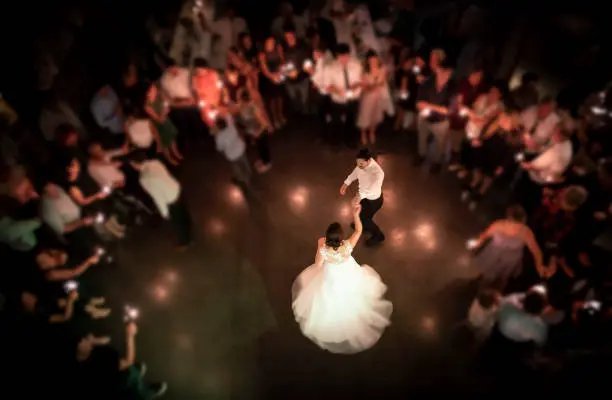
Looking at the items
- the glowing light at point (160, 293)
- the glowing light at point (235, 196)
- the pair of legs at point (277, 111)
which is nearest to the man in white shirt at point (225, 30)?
the pair of legs at point (277, 111)

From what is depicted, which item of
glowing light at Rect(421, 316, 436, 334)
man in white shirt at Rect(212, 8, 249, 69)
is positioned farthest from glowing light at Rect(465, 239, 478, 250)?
man in white shirt at Rect(212, 8, 249, 69)

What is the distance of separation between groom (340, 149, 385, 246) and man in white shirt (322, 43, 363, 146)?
199 centimetres

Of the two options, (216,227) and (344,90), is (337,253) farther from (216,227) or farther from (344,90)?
(344,90)

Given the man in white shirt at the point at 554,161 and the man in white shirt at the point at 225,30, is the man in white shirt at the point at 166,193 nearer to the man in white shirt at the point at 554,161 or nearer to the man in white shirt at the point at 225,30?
the man in white shirt at the point at 225,30

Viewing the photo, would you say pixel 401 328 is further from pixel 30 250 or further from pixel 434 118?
pixel 30 250

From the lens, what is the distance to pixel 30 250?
5.55 metres

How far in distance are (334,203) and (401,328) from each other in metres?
2.17

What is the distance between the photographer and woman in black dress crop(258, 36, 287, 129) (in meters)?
7.88

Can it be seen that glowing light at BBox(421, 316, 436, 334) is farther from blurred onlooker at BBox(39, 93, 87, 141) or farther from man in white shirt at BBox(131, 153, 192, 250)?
blurred onlooker at BBox(39, 93, 87, 141)

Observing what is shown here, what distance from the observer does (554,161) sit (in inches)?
237

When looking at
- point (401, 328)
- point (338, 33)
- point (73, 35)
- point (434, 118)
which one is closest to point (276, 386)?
point (401, 328)

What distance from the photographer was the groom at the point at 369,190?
5672mm

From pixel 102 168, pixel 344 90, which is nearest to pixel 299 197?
pixel 344 90

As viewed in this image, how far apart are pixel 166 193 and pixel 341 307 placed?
7.92ft
